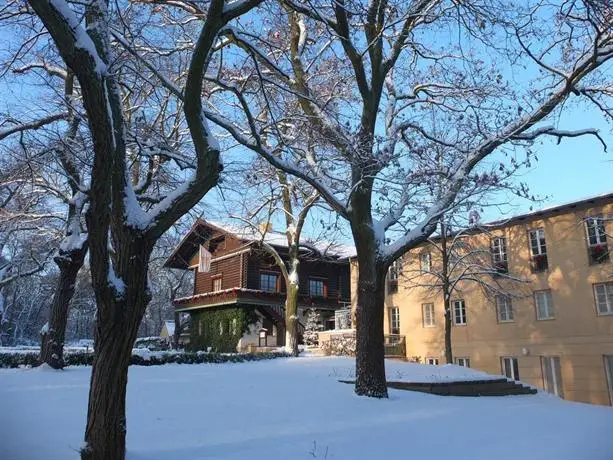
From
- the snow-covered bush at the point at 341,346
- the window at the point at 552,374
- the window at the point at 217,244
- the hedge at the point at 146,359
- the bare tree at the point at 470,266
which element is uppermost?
the window at the point at 217,244

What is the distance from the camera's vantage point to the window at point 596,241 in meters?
22.4

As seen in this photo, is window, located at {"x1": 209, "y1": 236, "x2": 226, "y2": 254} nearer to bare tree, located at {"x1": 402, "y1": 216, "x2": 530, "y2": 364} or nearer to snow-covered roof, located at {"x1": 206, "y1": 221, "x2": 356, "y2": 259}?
snow-covered roof, located at {"x1": 206, "y1": 221, "x2": 356, "y2": 259}

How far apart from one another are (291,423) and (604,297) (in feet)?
63.9

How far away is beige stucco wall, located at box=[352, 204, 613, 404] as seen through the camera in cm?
2194

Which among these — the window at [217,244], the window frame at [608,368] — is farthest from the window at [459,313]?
the window at [217,244]

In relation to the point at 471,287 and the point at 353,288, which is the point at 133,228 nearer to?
the point at 471,287

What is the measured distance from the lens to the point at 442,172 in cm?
1110

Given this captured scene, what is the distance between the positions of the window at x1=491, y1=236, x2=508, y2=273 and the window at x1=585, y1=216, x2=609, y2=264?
13.4 ft

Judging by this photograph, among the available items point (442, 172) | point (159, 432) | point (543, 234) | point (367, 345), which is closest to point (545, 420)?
point (367, 345)

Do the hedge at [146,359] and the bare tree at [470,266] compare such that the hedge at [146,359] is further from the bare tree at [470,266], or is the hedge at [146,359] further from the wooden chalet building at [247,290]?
the wooden chalet building at [247,290]

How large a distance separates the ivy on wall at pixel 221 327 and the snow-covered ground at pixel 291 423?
2048 centimetres

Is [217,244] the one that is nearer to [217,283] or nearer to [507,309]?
[217,283]

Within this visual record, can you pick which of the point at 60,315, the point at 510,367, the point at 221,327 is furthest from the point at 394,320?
the point at 60,315

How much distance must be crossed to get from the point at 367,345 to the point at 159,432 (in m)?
4.59
